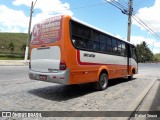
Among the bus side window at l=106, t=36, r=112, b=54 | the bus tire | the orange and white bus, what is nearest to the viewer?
the orange and white bus

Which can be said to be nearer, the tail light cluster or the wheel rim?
the tail light cluster

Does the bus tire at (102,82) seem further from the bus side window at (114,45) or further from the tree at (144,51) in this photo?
the tree at (144,51)

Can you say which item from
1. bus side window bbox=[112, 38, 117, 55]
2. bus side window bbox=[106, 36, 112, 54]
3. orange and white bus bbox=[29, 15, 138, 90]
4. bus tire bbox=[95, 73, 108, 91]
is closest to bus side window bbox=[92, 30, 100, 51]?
orange and white bus bbox=[29, 15, 138, 90]

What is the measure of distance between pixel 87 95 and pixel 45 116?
140 inches

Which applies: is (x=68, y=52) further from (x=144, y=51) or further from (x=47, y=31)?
(x=144, y=51)

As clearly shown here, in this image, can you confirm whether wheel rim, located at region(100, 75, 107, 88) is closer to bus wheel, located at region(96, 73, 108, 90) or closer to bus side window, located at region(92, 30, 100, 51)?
bus wheel, located at region(96, 73, 108, 90)

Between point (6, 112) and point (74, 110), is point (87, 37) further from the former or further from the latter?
point (6, 112)

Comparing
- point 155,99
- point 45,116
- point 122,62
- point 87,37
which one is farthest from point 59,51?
point 122,62

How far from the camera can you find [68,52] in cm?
866

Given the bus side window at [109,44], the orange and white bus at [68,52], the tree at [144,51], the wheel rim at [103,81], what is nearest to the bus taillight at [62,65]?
the orange and white bus at [68,52]

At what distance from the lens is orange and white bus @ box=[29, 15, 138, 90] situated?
8680mm

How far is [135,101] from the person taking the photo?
29.2ft

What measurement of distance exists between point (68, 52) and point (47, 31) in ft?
4.48

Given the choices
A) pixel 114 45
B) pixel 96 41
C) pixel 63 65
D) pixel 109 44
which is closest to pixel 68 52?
pixel 63 65
